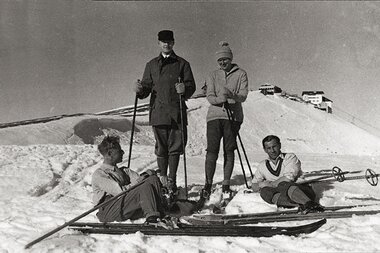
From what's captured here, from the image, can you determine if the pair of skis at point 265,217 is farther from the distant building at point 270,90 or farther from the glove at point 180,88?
the distant building at point 270,90

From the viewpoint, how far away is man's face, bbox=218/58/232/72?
239 inches

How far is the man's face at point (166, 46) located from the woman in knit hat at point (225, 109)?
0.75 meters

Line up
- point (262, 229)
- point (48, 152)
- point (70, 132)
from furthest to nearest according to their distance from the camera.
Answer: point (70, 132)
point (48, 152)
point (262, 229)

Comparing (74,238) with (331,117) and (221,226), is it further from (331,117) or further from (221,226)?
(331,117)

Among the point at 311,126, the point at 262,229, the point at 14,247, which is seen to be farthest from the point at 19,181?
the point at 311,126

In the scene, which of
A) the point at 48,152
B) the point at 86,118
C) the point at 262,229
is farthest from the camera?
the point at 86,118

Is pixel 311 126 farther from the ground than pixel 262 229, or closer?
farther from the ground

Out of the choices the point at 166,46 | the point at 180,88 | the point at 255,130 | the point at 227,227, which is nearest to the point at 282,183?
the point at 227,227

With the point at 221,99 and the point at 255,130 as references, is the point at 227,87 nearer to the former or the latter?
the point at 221,99

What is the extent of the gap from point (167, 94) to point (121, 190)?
1.82 metres

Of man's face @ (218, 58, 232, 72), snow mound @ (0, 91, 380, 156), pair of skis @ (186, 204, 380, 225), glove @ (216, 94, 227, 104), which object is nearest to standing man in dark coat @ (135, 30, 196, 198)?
glove @ (216, 94, 227, 104)

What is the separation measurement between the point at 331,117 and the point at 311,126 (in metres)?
4.88

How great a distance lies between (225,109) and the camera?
5.98m

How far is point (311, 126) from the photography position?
1045 inches
